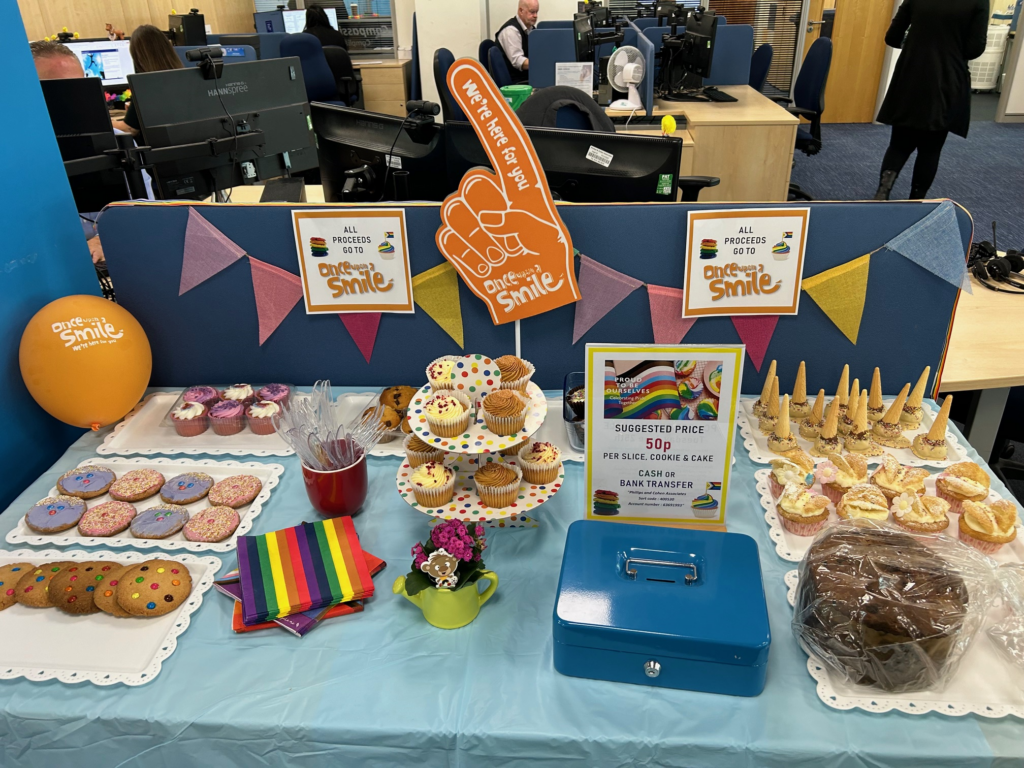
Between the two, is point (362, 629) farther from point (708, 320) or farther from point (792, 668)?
point (708, 320)

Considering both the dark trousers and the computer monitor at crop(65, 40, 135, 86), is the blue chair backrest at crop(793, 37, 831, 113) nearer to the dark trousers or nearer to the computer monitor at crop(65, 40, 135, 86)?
the dark trousers

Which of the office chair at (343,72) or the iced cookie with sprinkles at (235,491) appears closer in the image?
the iced cookie with sprinkles at (235,491)

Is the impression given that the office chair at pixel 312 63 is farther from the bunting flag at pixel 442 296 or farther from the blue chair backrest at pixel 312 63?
the bunting flag at pixel 442 296

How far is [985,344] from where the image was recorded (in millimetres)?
1784

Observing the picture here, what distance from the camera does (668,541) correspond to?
1.08 m

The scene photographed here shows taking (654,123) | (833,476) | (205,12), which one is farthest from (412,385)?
(205,12)

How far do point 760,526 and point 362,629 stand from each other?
26.4 inches

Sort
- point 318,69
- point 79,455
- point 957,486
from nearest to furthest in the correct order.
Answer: point 957,486 < point 79,455 < point 318,69

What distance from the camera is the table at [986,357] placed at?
1.64m

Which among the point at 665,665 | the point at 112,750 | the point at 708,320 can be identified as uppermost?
the point at 708,320

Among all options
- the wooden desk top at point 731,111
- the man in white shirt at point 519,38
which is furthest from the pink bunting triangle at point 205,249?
the man in white shirt at point 519,38

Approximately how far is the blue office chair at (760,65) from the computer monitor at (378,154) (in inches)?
168

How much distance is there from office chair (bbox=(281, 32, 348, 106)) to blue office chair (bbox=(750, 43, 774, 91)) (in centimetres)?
323

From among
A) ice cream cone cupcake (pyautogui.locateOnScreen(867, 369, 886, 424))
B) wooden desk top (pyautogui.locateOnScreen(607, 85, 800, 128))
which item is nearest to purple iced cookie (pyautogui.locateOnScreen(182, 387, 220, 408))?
ice cream cone cupcake (pyautogui.locateOnScreen(867, 369, 886, 424))
